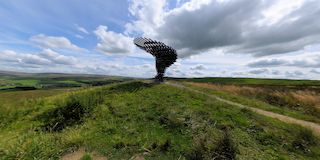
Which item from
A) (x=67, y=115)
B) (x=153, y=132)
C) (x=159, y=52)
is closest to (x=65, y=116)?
(x=67, y=115)

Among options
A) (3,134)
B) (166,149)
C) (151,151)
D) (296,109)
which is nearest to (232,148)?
(166,149)

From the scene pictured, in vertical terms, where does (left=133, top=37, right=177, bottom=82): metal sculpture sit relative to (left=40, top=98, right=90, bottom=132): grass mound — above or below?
above

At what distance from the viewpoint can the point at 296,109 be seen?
20.5 metres

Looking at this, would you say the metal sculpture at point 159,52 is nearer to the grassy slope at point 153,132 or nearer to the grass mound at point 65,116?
the grassy slope at point 153,132

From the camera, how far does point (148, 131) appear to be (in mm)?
11906

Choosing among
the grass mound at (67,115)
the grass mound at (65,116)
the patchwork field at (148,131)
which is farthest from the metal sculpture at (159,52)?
the grass mound at (65,116)

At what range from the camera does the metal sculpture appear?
27531 mm

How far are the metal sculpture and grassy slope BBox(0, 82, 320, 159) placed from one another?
10579 millimetres

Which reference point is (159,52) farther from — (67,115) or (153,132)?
(153,132)

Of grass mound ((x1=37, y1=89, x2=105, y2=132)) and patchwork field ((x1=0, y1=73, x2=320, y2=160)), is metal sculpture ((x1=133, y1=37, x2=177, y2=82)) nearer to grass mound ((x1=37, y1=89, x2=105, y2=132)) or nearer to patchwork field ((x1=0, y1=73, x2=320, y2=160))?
patchwork field ((x1=0, y1=73, x2=320, y2=160))

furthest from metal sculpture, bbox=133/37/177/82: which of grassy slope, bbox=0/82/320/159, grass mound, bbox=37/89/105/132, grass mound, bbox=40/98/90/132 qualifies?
grass mound, bbox=40/98/90/132

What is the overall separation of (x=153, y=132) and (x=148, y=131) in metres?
0.37

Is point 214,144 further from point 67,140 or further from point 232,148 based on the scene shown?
point 67,140

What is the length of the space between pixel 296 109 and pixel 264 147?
1413 cm
